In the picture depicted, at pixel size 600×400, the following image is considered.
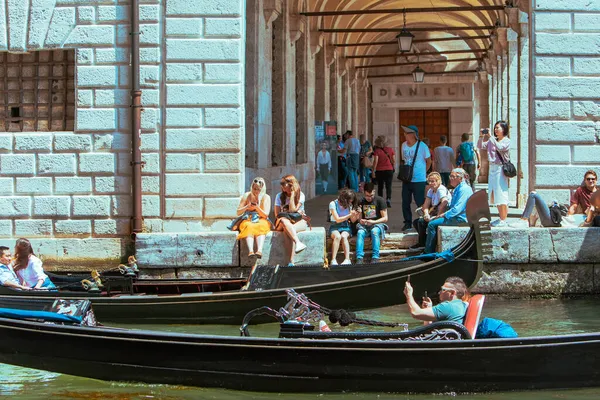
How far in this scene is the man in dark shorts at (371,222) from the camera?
1235 cm

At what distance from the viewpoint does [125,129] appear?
1269 cm

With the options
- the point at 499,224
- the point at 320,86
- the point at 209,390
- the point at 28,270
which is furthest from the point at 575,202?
the point at 320,86

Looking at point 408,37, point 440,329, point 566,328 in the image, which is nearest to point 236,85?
point 566,328

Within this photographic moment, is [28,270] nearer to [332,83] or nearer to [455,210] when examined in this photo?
[455,210]

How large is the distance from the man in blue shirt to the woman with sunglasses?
1923 millimetres

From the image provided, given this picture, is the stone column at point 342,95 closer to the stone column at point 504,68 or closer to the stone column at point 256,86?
the stone column at point 504,68

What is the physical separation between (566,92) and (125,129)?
211 inches

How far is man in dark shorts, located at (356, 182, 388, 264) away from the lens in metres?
12.4

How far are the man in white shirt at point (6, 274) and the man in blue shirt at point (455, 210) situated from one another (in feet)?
15.4

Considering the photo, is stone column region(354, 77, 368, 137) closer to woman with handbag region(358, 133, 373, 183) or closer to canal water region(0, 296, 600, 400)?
woman with handbag region(358, 133, 373, 183)

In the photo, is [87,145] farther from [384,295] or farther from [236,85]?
[384,295]

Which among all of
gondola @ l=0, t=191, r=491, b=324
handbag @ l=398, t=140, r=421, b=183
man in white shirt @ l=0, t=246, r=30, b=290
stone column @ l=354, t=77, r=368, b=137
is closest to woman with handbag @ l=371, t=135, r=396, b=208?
handbag @ l=398, t=140, r=421, b=183

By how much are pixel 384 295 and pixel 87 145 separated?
434 cm

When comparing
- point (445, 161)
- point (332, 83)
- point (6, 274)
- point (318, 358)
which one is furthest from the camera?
point (332, 83)
